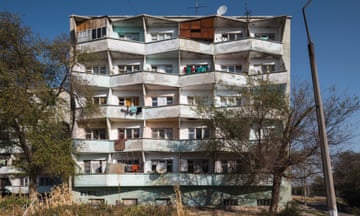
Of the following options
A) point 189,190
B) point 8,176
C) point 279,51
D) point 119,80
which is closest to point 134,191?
point 189,190

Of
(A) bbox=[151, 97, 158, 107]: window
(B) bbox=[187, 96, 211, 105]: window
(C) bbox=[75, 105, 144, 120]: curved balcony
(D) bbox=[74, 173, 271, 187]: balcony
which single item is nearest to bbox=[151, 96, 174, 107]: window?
(A) bbox=[151, 97, 158, 107]: window

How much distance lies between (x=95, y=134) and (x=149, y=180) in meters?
7.45

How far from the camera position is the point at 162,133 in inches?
1020

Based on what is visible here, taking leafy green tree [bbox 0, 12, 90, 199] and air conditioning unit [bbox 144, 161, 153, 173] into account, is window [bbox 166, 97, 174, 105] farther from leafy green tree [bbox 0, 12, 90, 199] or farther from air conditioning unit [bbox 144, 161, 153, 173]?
leafy green tree [bbox 0, 12, 90, 199]

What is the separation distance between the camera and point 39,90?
19.8m

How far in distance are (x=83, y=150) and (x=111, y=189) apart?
4.34m

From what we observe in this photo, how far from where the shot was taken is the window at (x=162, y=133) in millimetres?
25812

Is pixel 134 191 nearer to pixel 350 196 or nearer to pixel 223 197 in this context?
pixel 223 197

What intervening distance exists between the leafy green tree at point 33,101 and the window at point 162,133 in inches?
314

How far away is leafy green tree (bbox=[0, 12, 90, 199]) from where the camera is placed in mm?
18719

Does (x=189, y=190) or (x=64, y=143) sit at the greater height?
(x=64, y=143)

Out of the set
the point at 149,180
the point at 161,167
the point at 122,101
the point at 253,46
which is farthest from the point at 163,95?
the point at 253,46

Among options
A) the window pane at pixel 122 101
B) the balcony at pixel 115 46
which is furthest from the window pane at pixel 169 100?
the balcony at pixel 115 46

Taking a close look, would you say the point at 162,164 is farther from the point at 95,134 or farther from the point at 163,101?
the point at 95,134
